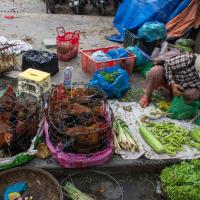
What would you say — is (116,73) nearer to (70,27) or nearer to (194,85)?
(194,85)

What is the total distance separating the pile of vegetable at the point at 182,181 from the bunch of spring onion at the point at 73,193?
101 cm

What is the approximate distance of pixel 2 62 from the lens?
578cm

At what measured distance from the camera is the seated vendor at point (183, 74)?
4852 millimetres

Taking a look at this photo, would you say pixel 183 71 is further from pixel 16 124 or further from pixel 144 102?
pixel 16 124

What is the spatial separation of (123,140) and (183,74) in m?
1.61

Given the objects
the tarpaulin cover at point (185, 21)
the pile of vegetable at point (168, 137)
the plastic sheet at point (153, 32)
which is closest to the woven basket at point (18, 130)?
the pile of vegetable at point (168, 137)

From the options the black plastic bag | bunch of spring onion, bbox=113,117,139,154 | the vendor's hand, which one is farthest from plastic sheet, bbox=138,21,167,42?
bunch of spring onion, bbox=113,117,139,154

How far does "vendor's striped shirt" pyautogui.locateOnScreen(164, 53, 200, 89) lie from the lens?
4.86 m

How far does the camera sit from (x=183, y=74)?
491cm

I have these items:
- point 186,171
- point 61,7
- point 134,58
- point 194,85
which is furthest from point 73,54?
point 61,7

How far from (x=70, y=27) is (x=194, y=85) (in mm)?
5567

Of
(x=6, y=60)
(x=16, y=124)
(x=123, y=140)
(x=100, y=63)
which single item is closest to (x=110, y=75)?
(x=100, y=63)

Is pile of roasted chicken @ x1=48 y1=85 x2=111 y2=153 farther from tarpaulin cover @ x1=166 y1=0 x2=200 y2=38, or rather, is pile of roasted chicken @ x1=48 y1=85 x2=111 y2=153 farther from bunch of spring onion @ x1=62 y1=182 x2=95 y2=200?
tarpaulin cover @ x1=166 y1=0 x2=200 y2=38

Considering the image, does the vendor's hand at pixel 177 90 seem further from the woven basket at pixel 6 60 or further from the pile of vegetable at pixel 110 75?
the woven basket at pixel 6 60
